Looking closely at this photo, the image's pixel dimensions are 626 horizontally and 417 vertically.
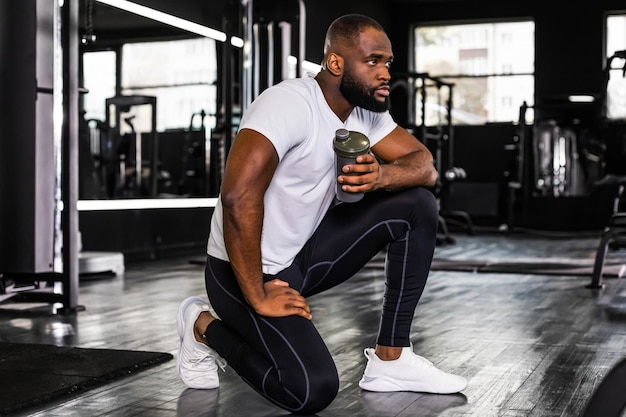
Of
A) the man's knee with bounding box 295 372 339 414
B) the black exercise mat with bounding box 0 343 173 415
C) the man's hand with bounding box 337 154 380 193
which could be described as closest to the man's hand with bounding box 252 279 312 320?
the man's knee with bounding box 295 372 339 414

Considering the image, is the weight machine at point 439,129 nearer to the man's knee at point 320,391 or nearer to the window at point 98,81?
the window at point 98,81

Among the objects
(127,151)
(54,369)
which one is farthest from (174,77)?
(54,369)

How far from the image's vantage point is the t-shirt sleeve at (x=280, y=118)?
5.67 ft

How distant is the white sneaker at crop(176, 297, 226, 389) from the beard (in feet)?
1.96

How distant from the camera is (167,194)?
6.28 metres

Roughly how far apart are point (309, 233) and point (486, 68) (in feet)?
29.5

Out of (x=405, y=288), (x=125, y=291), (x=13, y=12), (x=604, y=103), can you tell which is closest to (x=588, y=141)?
(x=604, y=103)

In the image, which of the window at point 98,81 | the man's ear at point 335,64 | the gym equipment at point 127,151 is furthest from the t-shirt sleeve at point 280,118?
the gym equipment at point 127,151

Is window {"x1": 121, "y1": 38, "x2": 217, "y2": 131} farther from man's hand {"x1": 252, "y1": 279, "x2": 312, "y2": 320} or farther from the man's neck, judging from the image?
man's hand {"x1": 252, "y1": 279, "x2": 312, "y2": 320}

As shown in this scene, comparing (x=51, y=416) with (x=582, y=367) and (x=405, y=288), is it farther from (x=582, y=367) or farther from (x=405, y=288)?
(x=582, y=367)

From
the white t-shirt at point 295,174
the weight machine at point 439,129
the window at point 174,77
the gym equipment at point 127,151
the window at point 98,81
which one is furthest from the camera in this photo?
the weight machine at point 439,129

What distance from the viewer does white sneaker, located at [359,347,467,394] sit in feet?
6.73

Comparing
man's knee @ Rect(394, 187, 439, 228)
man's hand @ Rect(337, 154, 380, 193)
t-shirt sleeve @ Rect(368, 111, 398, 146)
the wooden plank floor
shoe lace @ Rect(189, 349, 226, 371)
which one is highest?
t-shirt sleeve @ Rect(368, 111, 398, 146)

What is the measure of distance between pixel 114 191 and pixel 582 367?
12.2 feet
